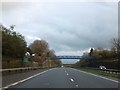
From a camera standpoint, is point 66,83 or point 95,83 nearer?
point 66,83

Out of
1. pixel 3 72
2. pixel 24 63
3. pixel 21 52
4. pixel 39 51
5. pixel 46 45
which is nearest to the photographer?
pixel 3 72

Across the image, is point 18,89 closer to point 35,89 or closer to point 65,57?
point 35,89

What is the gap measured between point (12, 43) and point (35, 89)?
218 feet

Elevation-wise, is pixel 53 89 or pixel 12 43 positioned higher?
pixel 12 43

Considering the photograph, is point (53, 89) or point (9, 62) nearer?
point (53, 89)

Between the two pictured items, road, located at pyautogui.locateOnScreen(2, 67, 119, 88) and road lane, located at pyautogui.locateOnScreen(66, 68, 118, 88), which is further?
road lane, located at pyautogui.locateOnScreen(66, 68, 118, 88)

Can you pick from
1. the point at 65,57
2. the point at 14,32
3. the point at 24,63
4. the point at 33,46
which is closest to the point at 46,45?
the point at 33,46

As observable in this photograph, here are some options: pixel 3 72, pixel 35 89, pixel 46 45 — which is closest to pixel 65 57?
pixel 46 45

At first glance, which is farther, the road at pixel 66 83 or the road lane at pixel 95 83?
the road lane at pixel 95 83

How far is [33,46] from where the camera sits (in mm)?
155750

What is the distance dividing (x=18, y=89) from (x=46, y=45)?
143 meters

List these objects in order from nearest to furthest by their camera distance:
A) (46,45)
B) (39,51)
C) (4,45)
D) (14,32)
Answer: (4,45), (14,32), (39,51), (46,45)

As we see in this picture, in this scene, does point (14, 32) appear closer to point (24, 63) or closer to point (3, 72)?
point (24, 63)

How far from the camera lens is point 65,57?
183500mm
